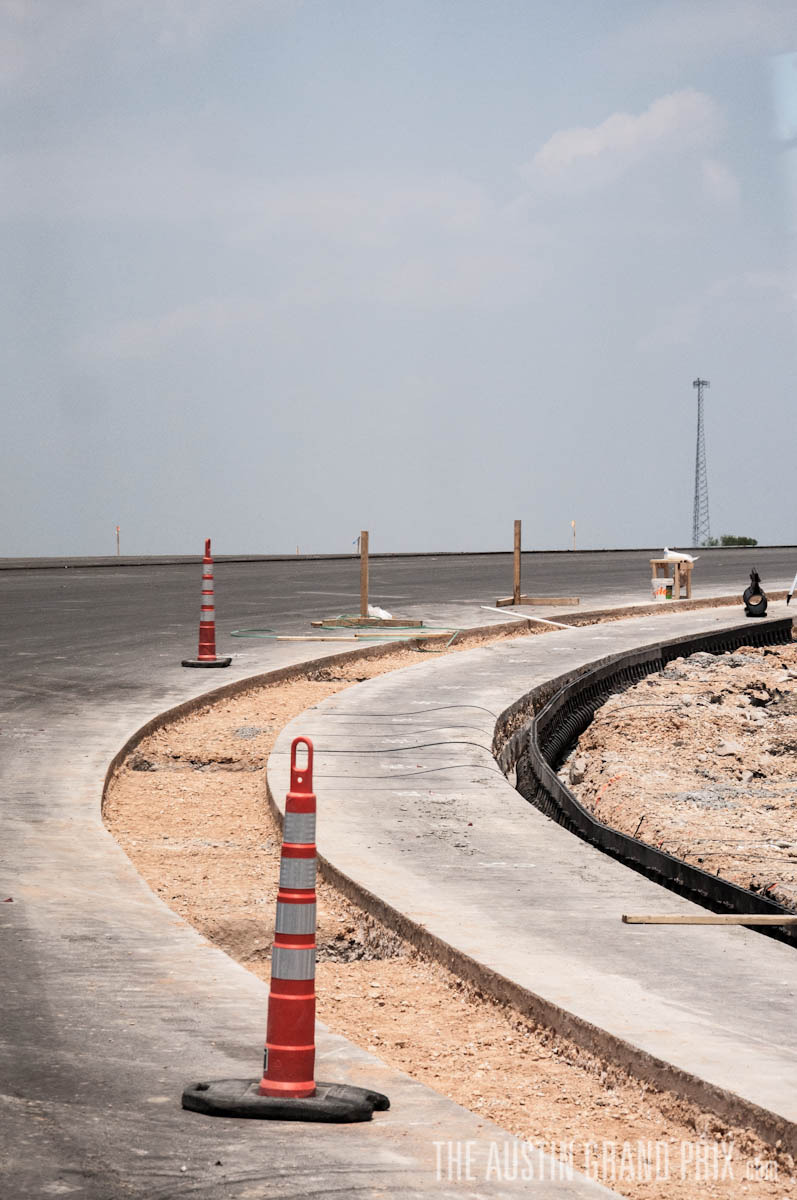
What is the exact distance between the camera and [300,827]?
4324 millimetres

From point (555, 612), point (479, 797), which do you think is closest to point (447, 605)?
point (555, 612)

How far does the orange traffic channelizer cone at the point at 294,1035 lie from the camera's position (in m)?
4.05

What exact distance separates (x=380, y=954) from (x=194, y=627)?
13471mm

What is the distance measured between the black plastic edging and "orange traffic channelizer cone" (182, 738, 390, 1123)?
3124 mm

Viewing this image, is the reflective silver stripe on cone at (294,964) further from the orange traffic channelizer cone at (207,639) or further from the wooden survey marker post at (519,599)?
the wooden survey marker post at (519,599)

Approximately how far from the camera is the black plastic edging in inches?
280

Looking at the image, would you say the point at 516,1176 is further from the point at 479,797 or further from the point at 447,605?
the point at 447,605

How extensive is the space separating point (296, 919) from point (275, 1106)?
55 cm

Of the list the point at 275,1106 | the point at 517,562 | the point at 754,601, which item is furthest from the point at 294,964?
the point at 754,601

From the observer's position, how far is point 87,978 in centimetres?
535

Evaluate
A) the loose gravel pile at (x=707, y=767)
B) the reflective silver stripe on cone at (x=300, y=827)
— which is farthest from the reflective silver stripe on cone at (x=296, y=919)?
the loose gravel pile at (x=707, y=767)

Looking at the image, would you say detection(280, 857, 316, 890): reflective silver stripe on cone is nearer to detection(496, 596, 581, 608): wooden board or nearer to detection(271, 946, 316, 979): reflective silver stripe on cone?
detection(271, 946, 316, 979): reflective silver stripe on cone

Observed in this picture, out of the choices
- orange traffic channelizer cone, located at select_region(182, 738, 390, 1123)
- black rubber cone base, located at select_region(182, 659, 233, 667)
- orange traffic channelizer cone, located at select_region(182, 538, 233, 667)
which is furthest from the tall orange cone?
black rubber cone base, located at select_region(182, 659, 233, 667)

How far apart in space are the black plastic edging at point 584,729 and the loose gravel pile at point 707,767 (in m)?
0.23
